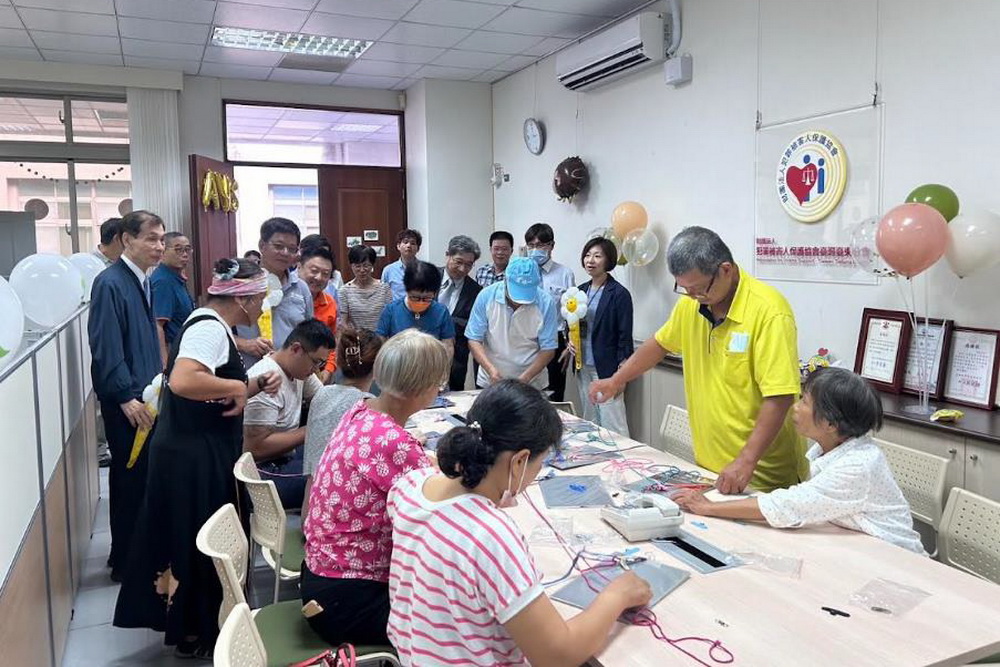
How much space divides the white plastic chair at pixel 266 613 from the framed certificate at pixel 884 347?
8.75 ft

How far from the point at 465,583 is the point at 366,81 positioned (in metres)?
6.68

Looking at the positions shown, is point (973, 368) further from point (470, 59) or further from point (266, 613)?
point (470, 59)

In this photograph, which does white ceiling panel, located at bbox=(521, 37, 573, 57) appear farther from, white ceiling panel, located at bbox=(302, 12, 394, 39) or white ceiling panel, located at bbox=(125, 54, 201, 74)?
white ceiling panel, located at bbox=(125, 54, 201, 74)

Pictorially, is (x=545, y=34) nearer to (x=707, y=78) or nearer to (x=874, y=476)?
(x=707, y=78)

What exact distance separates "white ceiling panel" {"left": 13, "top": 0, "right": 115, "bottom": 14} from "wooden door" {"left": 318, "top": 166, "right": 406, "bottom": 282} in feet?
9.26

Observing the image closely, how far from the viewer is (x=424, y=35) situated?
558cm

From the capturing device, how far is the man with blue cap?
390 centimetres

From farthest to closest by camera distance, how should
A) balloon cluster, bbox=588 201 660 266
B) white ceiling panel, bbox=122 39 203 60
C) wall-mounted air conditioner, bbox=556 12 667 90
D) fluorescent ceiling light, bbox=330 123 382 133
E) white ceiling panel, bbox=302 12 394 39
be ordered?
1. fluorescent ceiling light, bbox=330 123 382 133
2. white ceiling panel, bbox=122 39 203 60
3. white ceiling panel, bbox=302 12 394 39
4. balloon cluster, bbox=588 201 660 266
5. wall-mounted air conditioner, bbox=556 12 667 90

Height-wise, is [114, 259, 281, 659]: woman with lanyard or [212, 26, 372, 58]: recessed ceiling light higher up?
[212, 26, 372, 58]: recessed ceiling light

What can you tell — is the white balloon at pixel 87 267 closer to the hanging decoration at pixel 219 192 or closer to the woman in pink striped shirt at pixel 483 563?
the hanging decoration at pixel 219 192

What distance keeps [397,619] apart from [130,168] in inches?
251

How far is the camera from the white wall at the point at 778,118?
10.3 feet

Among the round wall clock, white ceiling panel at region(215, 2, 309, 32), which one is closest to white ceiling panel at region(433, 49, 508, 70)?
the round wall clock

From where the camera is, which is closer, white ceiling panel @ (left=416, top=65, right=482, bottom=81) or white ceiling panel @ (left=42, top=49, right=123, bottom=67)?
white ceiling panel @ (left=42, top=49, right=123, bottom=67)
